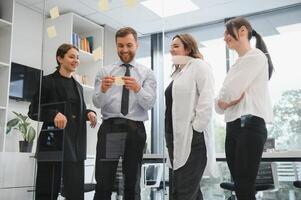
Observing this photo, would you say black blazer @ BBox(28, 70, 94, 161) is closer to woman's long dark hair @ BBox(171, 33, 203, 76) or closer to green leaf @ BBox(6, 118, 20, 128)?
green leaf @ BBox(6, 118, 20, 128)

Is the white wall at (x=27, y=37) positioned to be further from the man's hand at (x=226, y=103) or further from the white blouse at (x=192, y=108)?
the man's hand at (x=226, y=103)

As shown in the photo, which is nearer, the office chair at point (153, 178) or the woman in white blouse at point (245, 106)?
the woman in white blouse at point (245, 106)

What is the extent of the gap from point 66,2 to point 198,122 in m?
1.63

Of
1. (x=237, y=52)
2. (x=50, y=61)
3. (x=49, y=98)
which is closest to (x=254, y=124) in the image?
(x=237, y=52)

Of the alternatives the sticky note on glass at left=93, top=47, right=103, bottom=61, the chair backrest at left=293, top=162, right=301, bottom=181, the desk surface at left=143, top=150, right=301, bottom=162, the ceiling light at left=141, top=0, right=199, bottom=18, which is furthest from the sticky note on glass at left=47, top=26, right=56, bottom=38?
the chair backrest at left=293, top=162, right=301, bottom=181

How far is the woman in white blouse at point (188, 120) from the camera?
1.87m

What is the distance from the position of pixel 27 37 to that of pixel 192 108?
168cm

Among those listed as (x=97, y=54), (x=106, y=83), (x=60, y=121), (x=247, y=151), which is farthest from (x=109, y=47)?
(x=247, y=151)

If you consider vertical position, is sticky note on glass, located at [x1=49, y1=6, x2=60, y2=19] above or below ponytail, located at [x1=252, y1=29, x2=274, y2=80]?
above

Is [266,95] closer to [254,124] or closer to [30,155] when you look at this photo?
[254,124]

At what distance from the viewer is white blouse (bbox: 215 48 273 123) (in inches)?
72.7

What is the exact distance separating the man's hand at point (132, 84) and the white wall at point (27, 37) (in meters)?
1.04

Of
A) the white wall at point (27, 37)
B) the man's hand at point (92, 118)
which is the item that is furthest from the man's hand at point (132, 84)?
the white wall at point (27, 37)

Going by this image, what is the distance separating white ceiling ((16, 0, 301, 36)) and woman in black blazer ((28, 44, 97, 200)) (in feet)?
1.29
